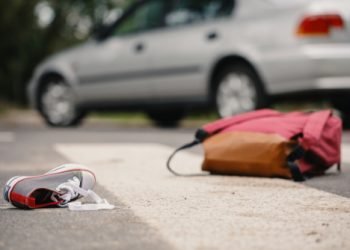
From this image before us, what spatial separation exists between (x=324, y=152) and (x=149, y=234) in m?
2.14

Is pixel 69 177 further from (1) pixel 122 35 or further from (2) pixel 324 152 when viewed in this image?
(1) pixel 122 35

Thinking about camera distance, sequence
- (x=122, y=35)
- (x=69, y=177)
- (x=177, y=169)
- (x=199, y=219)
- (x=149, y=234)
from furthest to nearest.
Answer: (x=122, y=35)
(x=177, y=169)
(x=69, y=177)
(x=199, y=219)
(x=149, y=234)

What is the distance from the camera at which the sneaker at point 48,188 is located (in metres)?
3.61

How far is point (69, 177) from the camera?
371 centimetres

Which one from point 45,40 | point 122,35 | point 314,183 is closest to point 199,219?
point 314,183

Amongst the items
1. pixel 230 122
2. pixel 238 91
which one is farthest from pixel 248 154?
pixel 238 91

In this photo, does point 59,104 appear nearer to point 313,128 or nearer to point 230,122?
point 230,122

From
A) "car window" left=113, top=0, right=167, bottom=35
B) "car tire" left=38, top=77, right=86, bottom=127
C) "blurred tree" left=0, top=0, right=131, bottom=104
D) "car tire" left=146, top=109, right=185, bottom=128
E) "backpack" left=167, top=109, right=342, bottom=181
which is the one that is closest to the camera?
"backpack" left=167, top=109, right=342, bottom=181

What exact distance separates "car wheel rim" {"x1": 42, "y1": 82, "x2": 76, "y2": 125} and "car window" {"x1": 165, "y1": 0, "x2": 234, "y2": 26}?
1.88m

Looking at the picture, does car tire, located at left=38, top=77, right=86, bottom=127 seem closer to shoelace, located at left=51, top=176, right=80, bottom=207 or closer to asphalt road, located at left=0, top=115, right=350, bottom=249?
asphalt road, located at left=0, top=115, right=350, bottom=249

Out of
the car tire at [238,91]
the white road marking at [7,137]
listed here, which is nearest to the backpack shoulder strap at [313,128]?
the car tire at [238,91]

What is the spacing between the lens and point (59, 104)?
1103 cm

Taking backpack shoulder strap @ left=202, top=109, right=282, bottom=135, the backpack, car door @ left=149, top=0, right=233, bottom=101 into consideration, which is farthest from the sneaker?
car door @ left=149, top=0, right=233, bottom=101

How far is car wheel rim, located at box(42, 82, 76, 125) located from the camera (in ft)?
35.9
